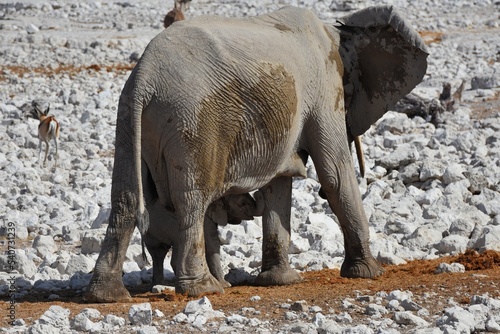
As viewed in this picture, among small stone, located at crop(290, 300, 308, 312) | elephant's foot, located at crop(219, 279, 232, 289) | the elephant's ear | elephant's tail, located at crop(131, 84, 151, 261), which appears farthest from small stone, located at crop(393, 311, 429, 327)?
the elephant's ear

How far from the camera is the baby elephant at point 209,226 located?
29.3 feet

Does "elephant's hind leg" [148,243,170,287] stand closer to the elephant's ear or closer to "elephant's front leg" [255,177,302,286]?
"elephant's front leg" [255,177,302,286]

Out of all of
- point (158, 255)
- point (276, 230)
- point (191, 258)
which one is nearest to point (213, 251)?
point (158, 255)

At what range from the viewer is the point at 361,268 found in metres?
9.70

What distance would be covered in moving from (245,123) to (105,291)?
4.84ft

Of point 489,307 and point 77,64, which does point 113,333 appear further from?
point 77,64

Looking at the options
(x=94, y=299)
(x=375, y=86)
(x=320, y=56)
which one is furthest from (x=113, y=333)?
(x=375, y=86)

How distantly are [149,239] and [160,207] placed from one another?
1.19 ft

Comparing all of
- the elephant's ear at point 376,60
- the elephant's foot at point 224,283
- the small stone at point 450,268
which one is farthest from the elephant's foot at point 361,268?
the elephant's ear at point 376,60

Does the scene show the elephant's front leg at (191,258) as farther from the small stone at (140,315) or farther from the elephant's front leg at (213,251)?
the small stone at (140,315)

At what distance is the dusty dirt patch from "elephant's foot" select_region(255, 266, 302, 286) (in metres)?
0.09

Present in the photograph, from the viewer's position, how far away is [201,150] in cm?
841

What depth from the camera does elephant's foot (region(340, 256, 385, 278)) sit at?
381 inches

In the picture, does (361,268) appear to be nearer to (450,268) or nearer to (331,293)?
(450,268)
